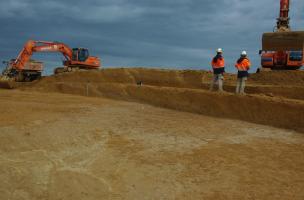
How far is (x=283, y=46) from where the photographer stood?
23.9 m

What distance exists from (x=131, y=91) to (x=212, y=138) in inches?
354

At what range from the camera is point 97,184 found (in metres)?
7.85

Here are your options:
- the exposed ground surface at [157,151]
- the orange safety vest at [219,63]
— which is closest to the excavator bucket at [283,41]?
the orange safety vest at [219,63]

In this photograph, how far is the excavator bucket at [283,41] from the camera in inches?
907

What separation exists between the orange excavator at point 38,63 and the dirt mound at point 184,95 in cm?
334

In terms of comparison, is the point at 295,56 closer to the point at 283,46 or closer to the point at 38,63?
the point at 283,46

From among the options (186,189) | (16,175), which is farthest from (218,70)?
(16,175)

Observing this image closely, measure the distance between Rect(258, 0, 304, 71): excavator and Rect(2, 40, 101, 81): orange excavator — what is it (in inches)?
481

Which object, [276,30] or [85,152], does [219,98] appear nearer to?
[85,152]

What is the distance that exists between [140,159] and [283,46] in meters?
16.9

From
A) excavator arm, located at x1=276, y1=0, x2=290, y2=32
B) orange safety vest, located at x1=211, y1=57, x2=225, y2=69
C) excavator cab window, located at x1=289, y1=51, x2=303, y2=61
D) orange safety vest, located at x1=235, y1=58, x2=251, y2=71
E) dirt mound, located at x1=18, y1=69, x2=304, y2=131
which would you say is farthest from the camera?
excavator arm, located at x1=276, y1=0, x2=290, y2=32

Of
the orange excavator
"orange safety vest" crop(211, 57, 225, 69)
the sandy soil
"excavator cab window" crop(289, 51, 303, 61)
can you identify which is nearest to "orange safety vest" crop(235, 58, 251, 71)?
"orange safety vest" crop(211, 57, 225, 69)

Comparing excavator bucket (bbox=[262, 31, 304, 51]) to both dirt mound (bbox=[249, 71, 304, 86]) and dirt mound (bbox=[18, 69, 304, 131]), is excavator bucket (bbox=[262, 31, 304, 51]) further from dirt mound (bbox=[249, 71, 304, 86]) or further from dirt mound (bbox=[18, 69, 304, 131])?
dirt mound (bbox=[18, 69, 304, 131])

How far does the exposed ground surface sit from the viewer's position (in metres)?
7.72
